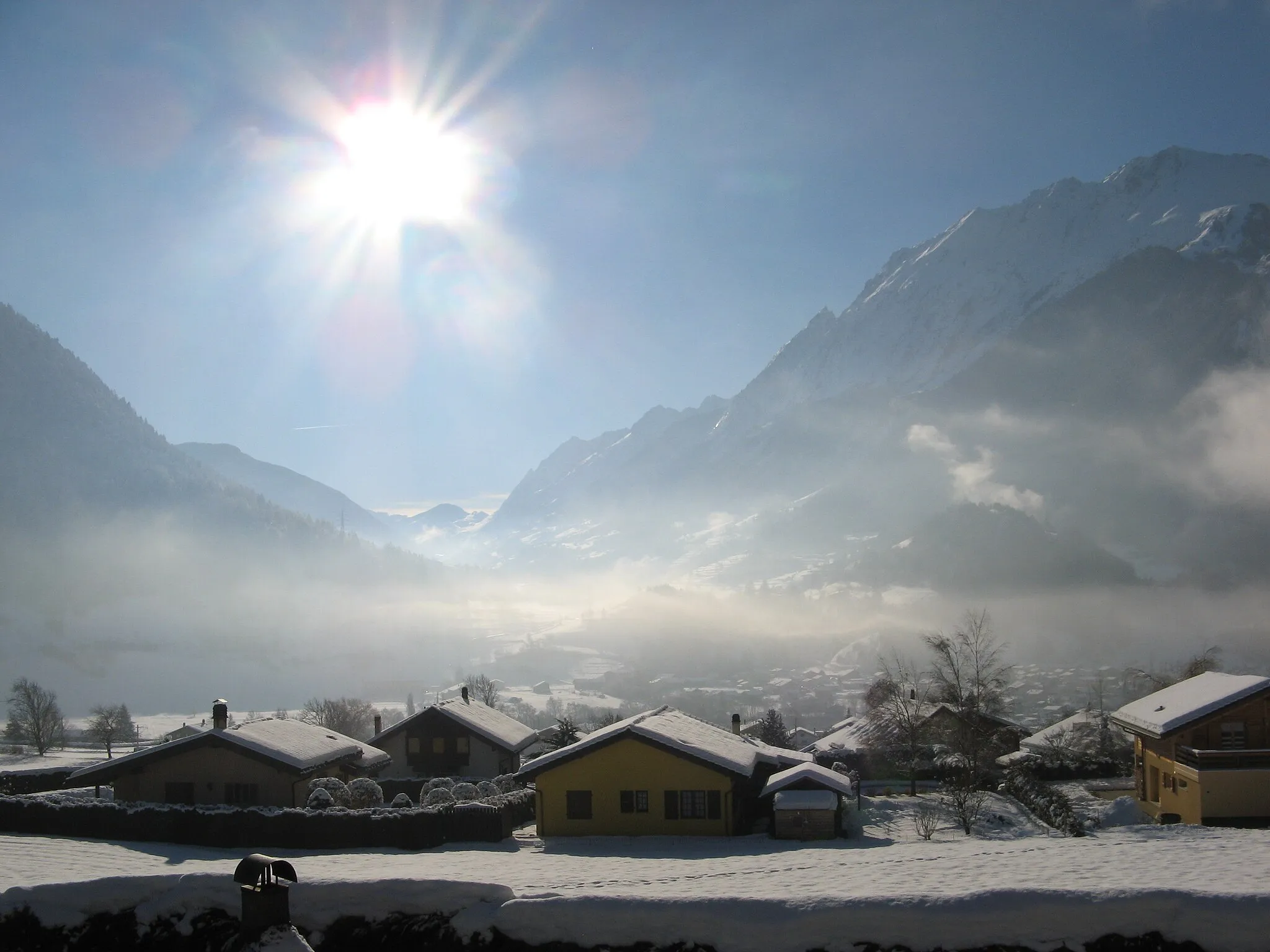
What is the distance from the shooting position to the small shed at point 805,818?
30891 mm

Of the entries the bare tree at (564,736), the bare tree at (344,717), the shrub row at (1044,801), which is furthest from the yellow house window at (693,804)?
the bare tree at (344,717)

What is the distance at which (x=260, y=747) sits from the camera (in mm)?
34781

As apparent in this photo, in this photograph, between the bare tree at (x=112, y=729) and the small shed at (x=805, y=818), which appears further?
the bare tree at (x=112, y=729)

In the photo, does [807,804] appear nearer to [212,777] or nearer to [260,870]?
[260,870]

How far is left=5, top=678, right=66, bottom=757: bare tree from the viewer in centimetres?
9988

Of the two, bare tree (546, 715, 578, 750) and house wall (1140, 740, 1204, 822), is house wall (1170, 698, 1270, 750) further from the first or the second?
bare tree (546, 715, 578, 750)

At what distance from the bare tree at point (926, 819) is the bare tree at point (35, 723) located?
89.6 metres

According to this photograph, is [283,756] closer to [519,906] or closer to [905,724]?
[519,906]

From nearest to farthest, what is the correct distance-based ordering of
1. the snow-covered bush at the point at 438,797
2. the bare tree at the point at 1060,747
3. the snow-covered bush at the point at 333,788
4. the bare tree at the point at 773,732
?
the snow-covered bush at the point at 438,797 < the snow-covered bush at the point at 333,788 < the bare tree at the point at 1060,747 < the bare tree at the point at 773,732

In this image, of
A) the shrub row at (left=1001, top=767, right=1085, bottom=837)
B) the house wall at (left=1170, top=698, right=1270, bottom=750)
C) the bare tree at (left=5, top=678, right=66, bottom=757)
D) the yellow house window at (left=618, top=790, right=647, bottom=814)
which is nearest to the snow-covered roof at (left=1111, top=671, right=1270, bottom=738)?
the house wall at (left=1170, top=698, right=1270, bottom=750)

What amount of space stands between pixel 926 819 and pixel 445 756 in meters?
26.3

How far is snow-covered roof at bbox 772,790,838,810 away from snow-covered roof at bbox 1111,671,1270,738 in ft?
44.3

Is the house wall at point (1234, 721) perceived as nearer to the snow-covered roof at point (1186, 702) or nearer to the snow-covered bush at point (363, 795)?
the snow-covered roof at point (1186, 702)

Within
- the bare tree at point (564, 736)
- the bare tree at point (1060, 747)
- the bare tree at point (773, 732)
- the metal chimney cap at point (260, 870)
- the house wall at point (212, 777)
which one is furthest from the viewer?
the bare tree at point (773, 732)
